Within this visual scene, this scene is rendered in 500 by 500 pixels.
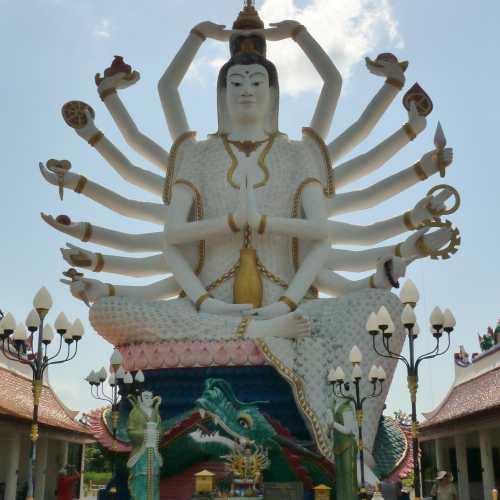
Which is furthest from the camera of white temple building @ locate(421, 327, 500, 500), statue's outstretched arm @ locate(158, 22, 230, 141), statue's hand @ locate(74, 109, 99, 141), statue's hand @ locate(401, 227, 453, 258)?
statue's outstretched arm @ locate(158, 22, 230, 141)

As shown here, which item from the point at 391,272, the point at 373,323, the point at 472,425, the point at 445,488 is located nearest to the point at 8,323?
the point at 373,323

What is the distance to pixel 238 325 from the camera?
11117 mm

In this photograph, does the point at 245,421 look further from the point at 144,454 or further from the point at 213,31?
the point at 213,31

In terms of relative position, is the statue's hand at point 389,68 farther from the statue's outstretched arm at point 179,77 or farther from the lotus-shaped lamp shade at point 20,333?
the lotus-shaped lamp shade at point 20,333

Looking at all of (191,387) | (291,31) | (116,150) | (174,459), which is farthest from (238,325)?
(291,31)

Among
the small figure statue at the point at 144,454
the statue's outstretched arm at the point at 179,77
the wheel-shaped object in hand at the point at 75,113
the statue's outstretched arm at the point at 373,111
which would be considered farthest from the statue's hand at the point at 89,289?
the statue's outstretched arm at the point at 373,111

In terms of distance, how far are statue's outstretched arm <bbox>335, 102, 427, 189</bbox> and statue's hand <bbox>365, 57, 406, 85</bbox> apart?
65 cm

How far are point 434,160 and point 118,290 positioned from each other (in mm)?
5515

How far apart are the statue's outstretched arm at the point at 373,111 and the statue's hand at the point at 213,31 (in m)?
2.68

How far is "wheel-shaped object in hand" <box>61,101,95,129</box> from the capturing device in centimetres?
1373

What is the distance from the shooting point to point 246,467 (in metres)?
9.58

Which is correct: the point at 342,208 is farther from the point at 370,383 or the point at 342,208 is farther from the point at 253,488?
the point at 253,488

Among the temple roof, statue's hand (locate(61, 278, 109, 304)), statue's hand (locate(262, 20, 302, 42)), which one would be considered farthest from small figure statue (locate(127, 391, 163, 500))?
statue's hand (locate(262, 20, 302, 42))

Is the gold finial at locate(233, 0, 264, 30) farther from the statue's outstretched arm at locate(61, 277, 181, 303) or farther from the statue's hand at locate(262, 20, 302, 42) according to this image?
the statue's outstretched arm at locate(61, 277, 181, 303)
